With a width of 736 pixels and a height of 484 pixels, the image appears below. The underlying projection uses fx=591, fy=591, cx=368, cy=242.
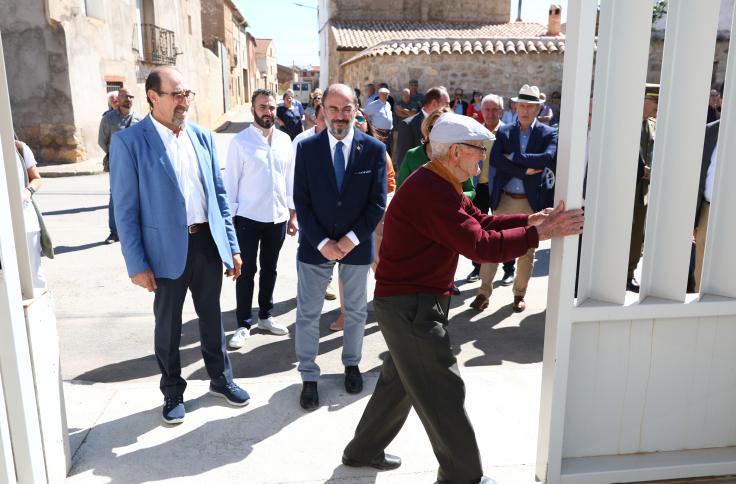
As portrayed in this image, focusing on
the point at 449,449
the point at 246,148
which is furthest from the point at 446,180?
the point at 246,148

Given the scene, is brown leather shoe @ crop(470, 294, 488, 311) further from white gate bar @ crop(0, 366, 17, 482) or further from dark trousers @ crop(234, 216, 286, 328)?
white gate bar @ crop(0, 366, 17, 482)

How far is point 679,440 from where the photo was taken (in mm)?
2959

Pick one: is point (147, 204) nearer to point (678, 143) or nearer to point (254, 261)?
point (254, 261)

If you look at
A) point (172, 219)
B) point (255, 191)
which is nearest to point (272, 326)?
point (255, 191)

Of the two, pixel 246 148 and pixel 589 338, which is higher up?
pixel 246 148

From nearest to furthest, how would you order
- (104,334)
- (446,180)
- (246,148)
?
(446,180) < (246,148) < (104,334)

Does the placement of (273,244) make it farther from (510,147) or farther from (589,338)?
(589,338)

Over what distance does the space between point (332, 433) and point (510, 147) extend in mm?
3148

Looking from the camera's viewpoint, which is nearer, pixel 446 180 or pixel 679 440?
pixel 446 180

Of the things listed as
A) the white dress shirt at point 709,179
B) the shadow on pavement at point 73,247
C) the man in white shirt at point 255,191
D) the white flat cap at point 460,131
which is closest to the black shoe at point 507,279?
the white dress shirt at point 709,179

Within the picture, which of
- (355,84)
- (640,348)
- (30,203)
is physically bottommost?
(640,348)

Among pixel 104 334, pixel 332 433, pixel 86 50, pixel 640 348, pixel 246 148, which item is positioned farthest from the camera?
pixel 86 50

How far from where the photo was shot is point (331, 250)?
3625 mm

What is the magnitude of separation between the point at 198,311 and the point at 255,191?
139 cm
